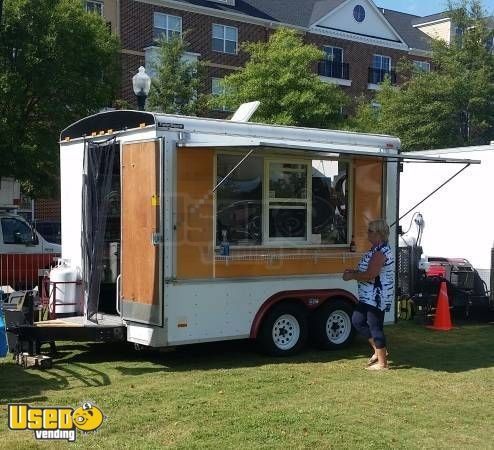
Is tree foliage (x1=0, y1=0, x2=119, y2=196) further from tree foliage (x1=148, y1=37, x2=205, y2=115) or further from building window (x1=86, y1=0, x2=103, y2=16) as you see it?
building window (x1=86, y1=0, x2=103, y2=16)

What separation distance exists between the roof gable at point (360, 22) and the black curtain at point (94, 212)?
29854 millimetres

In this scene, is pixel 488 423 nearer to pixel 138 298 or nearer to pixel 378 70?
pixel 138 298

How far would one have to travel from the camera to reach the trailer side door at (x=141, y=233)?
25.1ft

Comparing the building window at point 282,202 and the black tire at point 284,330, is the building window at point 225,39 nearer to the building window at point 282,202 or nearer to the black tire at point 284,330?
the building window at point 282,202

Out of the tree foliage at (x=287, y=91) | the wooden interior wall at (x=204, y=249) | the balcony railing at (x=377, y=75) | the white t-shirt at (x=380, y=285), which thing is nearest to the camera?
the wooden interior wall at (x=204, y=249)

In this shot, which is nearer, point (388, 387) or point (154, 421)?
point (154, 421)

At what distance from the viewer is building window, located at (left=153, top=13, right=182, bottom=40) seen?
30.7m

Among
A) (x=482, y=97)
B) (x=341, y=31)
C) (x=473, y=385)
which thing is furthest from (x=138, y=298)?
(x=341, y=31)

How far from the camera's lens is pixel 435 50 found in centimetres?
2530

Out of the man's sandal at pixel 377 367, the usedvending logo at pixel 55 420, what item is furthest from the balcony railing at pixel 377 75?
the usedvending logo at pixel 55 420

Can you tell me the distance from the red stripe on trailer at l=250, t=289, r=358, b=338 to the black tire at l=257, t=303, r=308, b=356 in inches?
3.9

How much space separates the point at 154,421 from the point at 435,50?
22.3 metres

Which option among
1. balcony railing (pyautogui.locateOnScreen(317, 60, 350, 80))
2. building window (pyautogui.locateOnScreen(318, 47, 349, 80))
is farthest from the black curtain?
building window (pyautogui.locateOnScreen(318, 47, 349, 80))

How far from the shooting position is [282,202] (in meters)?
8.77
